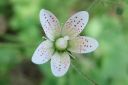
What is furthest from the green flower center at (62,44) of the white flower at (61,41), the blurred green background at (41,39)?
Answer: the blurred green background at (41,39)

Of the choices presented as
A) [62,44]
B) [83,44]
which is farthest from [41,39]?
[83,44]

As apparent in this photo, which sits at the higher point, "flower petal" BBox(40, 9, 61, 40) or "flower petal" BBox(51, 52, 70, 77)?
"flower petal" BBox(40, 9, 61, 40)

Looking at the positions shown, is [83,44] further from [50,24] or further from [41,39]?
[41,39]

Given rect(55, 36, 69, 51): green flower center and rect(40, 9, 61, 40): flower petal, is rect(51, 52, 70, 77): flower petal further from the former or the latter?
rect(40, 9, 61, 40): flower petal

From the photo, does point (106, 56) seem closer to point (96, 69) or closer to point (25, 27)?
point (96, 69)

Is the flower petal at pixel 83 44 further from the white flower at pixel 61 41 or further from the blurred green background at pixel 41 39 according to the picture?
the blurred green background at pixel 41 39

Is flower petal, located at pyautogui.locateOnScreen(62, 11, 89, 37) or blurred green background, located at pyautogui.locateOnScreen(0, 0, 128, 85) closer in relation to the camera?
flower petal, located at pyautogui.locateOnScreen(62, 11, 89, 37)

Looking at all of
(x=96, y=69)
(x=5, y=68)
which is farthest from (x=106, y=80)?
(x=5, y=68)

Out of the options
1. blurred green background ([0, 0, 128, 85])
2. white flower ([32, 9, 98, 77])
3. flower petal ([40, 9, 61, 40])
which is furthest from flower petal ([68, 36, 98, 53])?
blurred green background ([0, 0, 128, 85])
